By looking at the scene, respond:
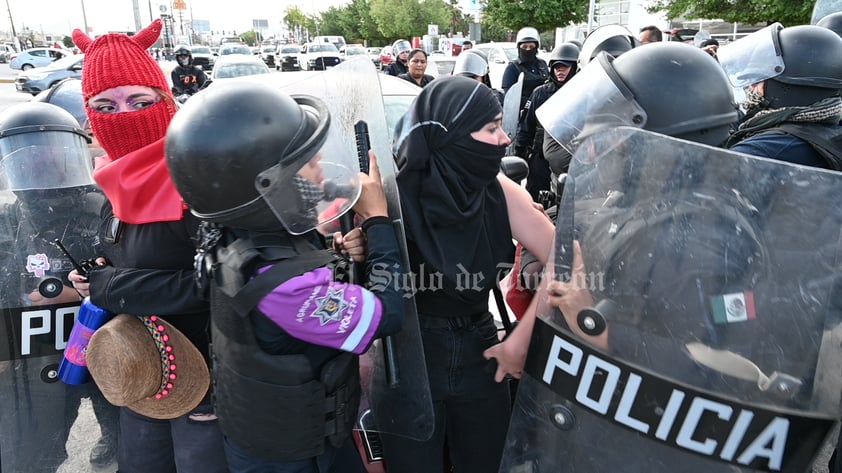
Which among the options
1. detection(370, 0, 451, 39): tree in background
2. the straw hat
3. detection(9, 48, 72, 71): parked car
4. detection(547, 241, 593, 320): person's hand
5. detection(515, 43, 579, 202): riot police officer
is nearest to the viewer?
detection(547, 241, 593, 320): person's hand

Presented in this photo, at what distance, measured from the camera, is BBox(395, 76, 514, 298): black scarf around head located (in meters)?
1.59

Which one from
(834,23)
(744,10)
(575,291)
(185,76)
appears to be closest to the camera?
(575,291)

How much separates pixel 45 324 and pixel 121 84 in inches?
32.9

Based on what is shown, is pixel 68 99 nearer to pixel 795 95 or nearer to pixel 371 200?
pixel 371 200

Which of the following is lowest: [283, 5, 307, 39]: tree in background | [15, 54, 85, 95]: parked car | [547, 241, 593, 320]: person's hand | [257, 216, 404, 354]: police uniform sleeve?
[283, 5, 307, 39]: tree in background

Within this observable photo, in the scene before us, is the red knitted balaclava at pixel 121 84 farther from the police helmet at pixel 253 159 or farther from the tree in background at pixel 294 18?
the tree in background at pixel 294 18

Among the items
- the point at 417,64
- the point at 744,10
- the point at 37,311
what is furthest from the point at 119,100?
the point at 744,10

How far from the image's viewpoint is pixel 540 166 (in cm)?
478


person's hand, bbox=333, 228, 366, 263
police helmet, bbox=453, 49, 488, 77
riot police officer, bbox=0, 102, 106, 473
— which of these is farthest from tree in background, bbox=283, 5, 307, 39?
person's hand, bbox=333, 228, 366, 263

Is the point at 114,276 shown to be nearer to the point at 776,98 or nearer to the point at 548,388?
the point at 548,388

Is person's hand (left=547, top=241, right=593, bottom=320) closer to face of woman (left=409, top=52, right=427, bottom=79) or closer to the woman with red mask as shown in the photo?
the woman with red mask

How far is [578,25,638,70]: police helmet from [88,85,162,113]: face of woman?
3.53 meters

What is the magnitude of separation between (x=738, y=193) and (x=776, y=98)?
162cm

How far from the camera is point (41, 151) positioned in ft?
6.65
